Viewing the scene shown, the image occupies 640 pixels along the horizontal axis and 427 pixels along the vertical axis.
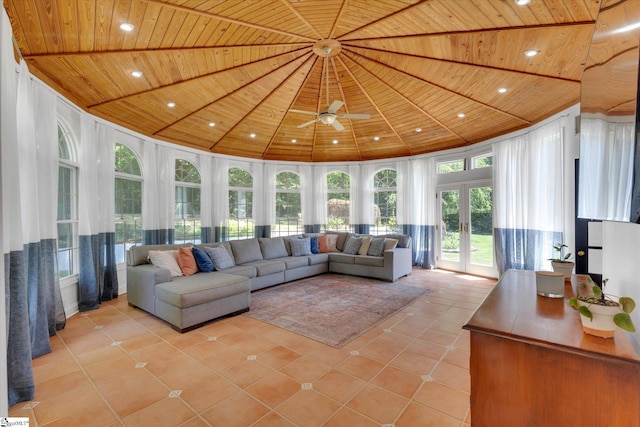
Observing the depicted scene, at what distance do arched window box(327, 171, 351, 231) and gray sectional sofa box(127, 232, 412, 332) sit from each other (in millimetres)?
1193

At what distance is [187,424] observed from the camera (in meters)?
1.87

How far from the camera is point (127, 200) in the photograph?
5.14 meters

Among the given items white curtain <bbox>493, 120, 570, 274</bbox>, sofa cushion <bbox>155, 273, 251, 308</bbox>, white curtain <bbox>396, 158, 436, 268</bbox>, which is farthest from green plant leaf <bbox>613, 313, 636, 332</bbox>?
white curtain <bbox>396, 158, 436, 268</bbox>

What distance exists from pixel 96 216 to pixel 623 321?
214 inches

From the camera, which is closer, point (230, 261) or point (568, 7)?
point (568, 7)

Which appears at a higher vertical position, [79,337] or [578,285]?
[578,285]

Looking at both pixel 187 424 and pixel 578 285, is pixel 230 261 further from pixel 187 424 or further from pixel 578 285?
pixel 578 285

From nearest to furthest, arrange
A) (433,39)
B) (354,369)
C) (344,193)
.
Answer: (354,369) < (433,39) < (344,193)

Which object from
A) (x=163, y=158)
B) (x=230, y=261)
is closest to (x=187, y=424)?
(x=230, y=261)

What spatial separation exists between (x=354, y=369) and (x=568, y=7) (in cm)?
351

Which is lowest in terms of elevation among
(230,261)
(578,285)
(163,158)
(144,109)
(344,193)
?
(230,261)

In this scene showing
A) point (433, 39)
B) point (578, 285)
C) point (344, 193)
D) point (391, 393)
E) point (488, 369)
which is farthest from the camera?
point (344, 193)

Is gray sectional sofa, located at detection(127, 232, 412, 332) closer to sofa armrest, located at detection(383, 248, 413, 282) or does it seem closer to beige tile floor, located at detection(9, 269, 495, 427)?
sofa armrest, located at detection(383, 248, 413, 282)

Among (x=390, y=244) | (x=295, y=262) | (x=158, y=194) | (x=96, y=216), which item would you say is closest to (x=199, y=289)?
(x=96, y=216)
